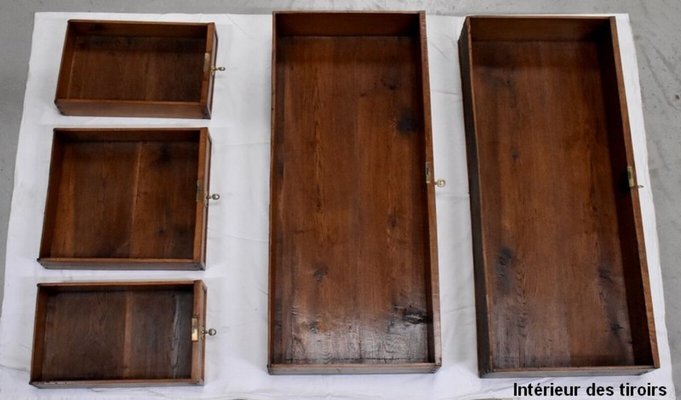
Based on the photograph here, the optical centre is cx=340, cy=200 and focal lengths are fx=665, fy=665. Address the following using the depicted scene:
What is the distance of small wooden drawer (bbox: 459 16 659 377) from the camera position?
61.7 inches

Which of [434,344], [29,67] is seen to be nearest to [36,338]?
[29,67]

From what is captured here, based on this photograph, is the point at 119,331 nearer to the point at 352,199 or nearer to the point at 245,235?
the point at 245,235

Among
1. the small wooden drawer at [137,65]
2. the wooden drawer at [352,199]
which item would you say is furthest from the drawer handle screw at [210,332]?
the small wooden drawer at [137,65]

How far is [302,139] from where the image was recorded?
67.1 inches

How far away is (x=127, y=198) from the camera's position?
65.5 inches

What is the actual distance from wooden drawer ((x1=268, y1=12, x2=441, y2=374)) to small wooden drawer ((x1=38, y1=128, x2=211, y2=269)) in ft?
0.70

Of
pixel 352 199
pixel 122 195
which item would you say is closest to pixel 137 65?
pixel 122 195

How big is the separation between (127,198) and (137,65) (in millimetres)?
373

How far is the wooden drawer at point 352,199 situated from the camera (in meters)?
1.56

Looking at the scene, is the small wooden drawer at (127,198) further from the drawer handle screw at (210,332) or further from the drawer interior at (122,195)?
the drawer handle screw at (210,332)

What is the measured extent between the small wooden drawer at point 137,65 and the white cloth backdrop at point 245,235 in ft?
0.18

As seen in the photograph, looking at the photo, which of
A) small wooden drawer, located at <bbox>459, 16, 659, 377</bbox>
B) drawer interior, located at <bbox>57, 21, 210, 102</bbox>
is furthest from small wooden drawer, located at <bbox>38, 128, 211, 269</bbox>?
small wooden drawer, located at <bbox>459, 16, 659, 377</bbox>

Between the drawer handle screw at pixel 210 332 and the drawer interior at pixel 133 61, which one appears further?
the drawer interior at pixel 133 61

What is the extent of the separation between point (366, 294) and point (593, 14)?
1.03 m
